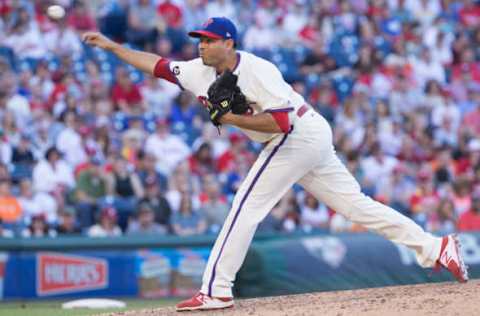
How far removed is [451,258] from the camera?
7.46 metres

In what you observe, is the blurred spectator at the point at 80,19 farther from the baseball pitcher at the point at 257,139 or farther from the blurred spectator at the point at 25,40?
the baseball pitcher at the point at 257,139

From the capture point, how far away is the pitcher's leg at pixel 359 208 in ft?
23.7

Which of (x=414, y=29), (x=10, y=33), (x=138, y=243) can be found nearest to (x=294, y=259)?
(x=138, y=243)

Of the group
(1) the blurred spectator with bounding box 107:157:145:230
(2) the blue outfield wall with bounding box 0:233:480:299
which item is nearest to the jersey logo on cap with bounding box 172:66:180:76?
(2) the blue outfield wall with bounding box 0:233:480:299

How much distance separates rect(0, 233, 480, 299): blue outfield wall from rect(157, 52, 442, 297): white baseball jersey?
11.3 ft

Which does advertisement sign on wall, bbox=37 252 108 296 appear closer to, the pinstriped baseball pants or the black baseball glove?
the pinstriped baseball pants

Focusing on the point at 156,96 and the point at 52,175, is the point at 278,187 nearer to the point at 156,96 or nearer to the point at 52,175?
the point at 52,175

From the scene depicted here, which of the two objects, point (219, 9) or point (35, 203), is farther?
point (219, 9)

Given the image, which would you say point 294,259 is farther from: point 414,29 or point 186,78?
point 414,29

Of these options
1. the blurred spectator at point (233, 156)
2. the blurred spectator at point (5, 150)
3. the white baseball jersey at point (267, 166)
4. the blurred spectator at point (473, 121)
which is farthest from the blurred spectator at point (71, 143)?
the white baseball jersey at point (267, 166)

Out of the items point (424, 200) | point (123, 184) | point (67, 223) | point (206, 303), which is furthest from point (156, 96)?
point (206, 303)

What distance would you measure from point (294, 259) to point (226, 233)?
3766mm

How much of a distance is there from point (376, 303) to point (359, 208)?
0.67 meters

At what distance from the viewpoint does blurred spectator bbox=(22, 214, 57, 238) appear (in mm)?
11677
